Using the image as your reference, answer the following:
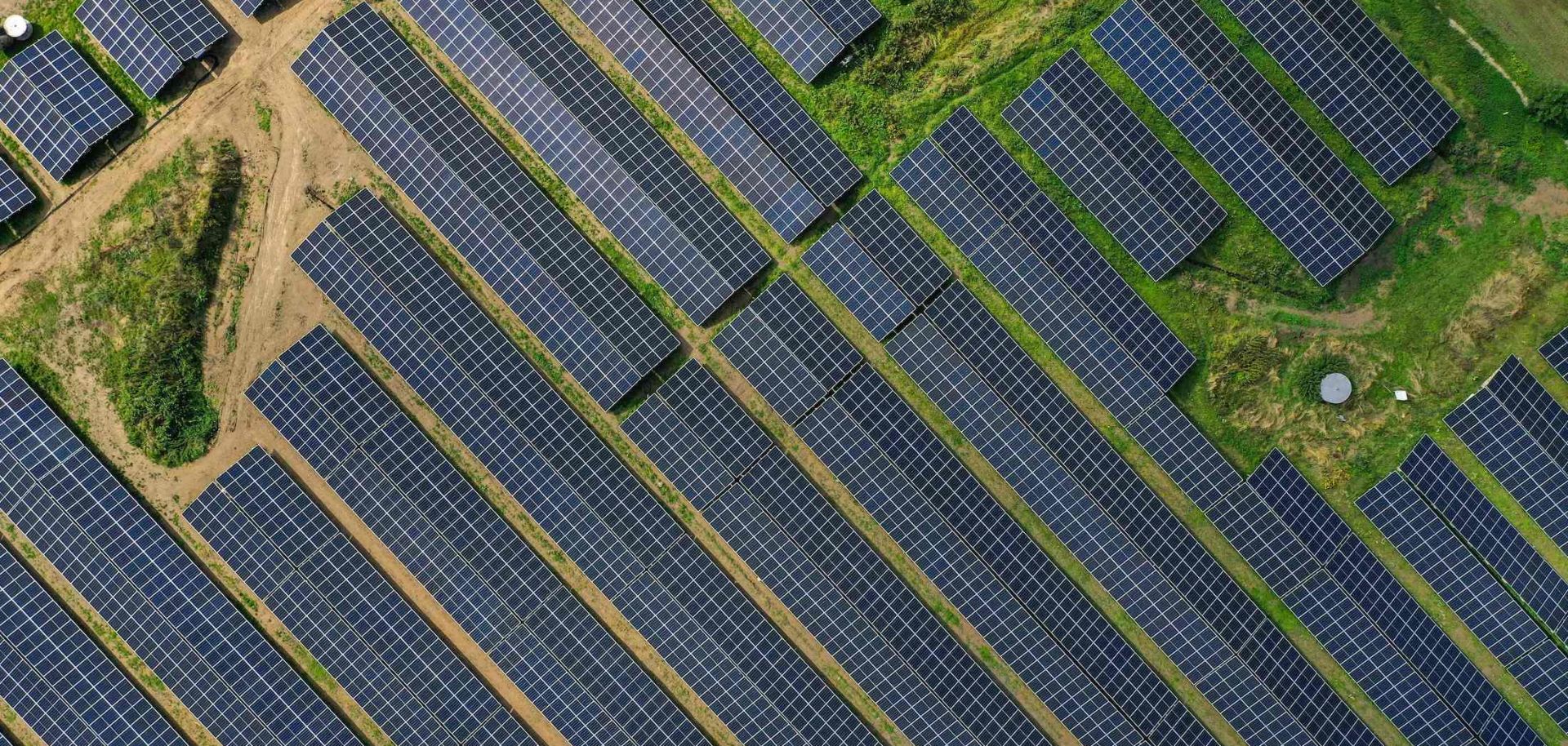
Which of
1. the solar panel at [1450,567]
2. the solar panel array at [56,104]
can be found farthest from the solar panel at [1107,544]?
the solar panel array at [56,104]

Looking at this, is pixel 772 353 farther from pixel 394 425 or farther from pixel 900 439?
pixel 394 425

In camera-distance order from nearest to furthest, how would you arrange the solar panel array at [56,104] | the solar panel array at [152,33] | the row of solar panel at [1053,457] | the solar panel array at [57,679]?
the solar panel array at [57,679] < the solar panel array at [56,104] < the solar panel array at [152,33] < the row of solar panel at [1053,457]

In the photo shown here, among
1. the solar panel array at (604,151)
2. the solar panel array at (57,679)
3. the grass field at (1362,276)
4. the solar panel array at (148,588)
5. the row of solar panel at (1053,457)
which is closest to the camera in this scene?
the solar panel array at (57,679)

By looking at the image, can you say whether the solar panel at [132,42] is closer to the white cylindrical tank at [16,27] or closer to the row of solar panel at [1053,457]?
the white cylindrical tank at [16,27]

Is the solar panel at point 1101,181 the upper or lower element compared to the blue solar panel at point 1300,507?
upper

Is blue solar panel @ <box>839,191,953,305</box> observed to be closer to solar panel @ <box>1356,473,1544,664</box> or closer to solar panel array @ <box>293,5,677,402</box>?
solar panel array @ <box>293,5,677,402</box>

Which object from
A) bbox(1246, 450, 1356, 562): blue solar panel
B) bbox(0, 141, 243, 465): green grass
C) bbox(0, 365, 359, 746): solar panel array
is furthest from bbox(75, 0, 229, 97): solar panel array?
bbox(1246, 450, 1356, 562): blue solar panel

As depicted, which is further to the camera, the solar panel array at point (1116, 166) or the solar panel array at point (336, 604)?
the solar panel array at point (1116, 166)
